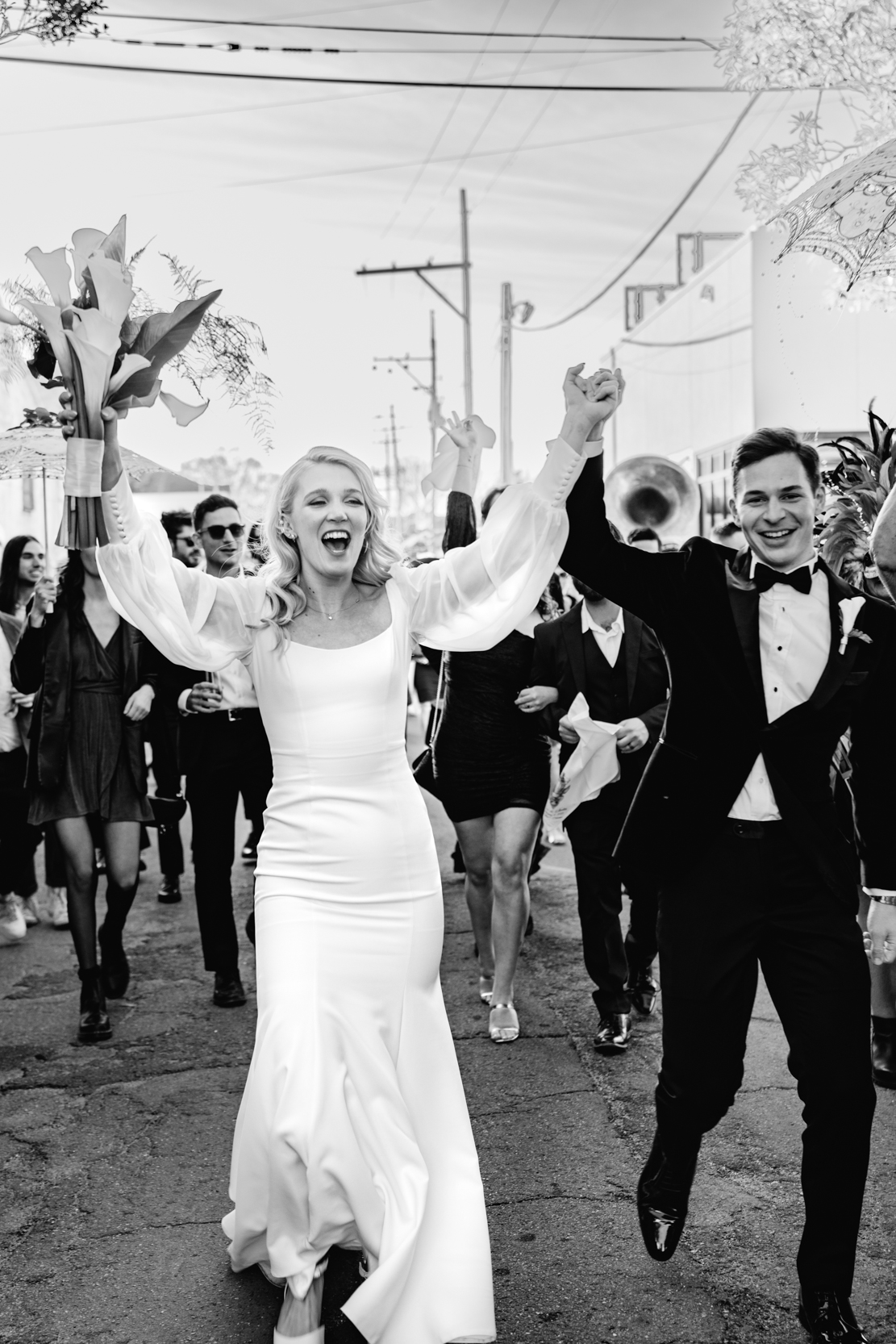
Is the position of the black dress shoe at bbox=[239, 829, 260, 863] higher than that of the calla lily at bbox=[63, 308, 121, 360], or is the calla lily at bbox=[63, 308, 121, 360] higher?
the calla lily at bbox=[63, 308, 121, 360]

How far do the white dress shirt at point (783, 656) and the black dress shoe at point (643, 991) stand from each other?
2.89 m

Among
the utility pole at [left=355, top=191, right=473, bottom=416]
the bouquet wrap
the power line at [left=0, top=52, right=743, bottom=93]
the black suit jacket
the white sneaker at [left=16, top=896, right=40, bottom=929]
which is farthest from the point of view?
the utility pole at [left=355, top=191, right=473, bottom=416]

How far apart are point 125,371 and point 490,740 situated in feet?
9.97

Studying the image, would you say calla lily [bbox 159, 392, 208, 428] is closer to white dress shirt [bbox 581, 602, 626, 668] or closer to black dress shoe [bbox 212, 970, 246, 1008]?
white dress shirt [bbox 581, 602, 626, 668]

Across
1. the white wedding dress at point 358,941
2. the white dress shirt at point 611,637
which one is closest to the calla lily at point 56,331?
the white wedding dress at point 358,941

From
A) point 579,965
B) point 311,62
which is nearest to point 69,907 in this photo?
point 579,965

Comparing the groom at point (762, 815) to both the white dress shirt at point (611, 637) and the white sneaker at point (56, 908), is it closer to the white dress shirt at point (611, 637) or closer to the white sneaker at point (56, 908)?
the white dress shirt at point (611, 637)

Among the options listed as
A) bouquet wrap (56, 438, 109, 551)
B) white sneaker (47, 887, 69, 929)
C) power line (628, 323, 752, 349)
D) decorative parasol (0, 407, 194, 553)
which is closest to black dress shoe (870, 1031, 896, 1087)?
bouquet wrap (56, 438, 109, 551)

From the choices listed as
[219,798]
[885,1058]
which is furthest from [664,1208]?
[219,798]

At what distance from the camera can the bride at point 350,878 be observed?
3324 mm

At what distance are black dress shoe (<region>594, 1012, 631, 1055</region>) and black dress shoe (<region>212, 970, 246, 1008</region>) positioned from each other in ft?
5.76

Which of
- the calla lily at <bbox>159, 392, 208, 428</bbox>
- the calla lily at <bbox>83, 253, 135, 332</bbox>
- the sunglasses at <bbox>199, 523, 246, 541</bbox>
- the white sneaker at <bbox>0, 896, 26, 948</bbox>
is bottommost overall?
the white sneaker at <bbox>0, 896, 26, 948</bbox>

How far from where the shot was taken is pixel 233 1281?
376 cm

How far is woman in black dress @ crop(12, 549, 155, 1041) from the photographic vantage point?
6.16 metres
